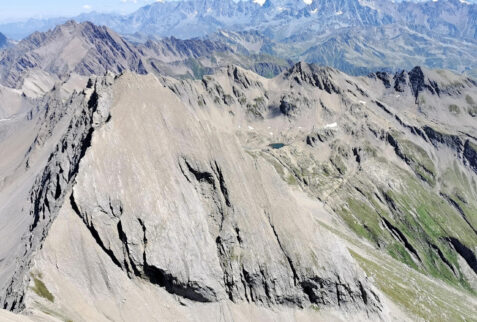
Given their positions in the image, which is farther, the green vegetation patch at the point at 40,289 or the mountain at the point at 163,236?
the mountain at the point at 163,236

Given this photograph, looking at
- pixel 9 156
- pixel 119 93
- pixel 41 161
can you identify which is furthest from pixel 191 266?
pixel 9 156

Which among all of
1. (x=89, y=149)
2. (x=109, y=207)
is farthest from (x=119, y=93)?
(x=109, y=207)

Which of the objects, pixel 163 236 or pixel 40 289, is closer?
pixel 40 289

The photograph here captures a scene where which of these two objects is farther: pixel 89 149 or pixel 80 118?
pixel 80 118

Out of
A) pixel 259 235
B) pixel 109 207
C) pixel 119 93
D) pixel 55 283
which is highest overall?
pixel 119 93

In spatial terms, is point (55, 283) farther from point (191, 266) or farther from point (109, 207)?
point (191, 266)

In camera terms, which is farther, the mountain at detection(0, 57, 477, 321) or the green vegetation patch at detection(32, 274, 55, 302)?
the mountain at detection(0, 57, 477, 321)

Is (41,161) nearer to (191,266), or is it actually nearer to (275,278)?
(191,266)

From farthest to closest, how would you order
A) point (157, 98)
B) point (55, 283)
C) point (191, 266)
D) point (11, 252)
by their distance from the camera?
point (157, 98) < point (11, 252) < point (191, 266) < point (55, 283)

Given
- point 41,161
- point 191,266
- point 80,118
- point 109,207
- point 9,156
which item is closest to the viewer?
point 109,207

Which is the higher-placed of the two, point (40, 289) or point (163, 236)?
point (40, 289)

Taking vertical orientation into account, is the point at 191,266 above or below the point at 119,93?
below
